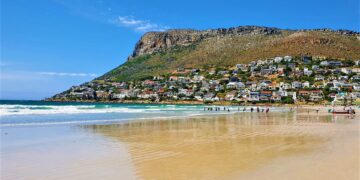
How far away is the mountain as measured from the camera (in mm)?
134750

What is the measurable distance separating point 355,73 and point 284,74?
2449cm

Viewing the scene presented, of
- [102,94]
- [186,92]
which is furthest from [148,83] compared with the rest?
[102,94]

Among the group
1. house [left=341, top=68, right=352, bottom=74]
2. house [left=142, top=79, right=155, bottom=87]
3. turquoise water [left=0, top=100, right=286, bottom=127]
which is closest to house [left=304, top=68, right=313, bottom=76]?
house [left=341, top=68, right=352, bottom=74]

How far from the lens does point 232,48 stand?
6024 inches

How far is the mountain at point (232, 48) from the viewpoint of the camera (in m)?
135

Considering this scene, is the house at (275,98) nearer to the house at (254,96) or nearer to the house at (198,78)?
the house at (254,96)

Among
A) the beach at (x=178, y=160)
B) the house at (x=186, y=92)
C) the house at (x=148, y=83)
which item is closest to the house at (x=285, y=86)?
the house at (x=186, y=92)

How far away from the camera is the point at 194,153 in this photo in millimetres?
11477

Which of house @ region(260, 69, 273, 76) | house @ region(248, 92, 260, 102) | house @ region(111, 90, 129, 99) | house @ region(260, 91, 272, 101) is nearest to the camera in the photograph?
house @ region(260, 91, 272, 101)

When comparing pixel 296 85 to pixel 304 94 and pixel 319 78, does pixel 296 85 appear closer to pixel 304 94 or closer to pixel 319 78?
pixel 304 94

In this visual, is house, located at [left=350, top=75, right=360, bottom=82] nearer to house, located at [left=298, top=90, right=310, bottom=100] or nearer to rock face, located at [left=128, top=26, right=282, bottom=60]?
house, located at [left=298, top=90, right=310, bottom=100]

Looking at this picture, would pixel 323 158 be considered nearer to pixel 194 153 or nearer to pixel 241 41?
pixel 194 153

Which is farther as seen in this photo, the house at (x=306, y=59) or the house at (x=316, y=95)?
the house at (x=306, y=59)

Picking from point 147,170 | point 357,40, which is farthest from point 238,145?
point 357,40
